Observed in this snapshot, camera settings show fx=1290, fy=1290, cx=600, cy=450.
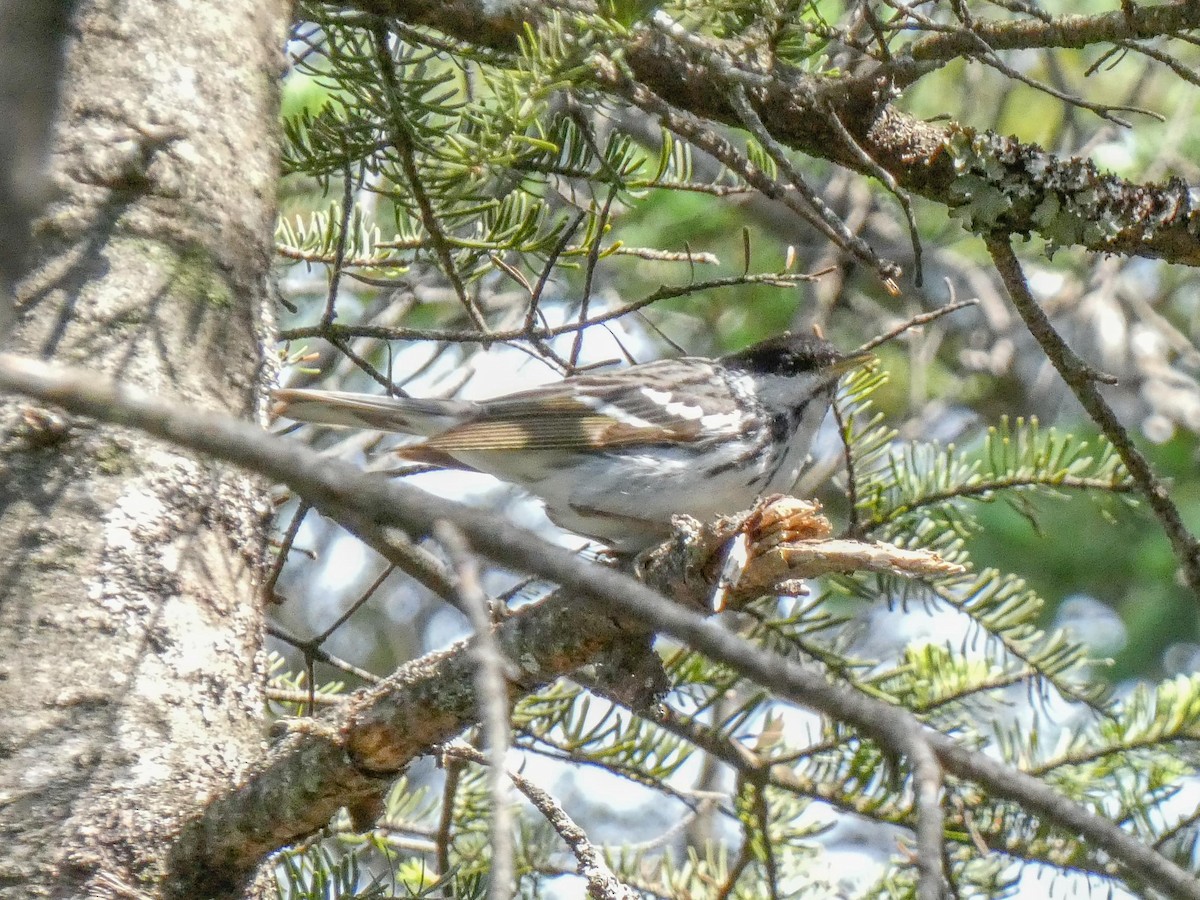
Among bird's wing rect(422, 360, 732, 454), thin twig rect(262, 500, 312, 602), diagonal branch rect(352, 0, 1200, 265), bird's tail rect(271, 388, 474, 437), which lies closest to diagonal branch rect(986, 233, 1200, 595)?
diagonal branch rect(352, 0, 1200, 265)

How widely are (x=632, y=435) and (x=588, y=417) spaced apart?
0.17m

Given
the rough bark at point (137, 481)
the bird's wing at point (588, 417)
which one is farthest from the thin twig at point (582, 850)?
the bird's wing at point (588, 417)

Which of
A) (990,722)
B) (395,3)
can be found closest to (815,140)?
(395,3)

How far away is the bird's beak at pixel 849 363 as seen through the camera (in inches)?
153

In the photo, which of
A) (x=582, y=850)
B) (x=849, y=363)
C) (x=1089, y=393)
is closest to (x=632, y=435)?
(x=849, y=363)

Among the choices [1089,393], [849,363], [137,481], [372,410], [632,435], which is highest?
[849,363]

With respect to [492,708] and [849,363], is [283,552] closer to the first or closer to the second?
[492,708]

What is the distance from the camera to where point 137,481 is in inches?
86.3

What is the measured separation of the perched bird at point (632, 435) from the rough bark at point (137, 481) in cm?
92

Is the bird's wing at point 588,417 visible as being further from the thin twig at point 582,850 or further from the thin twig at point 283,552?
the thin twig at point 582,850

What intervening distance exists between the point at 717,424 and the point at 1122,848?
261 centimetres

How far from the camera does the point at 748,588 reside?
2406mm

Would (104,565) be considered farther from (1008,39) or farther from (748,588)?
(1008,39)

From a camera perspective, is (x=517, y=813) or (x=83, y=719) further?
(x=517, y=813)
